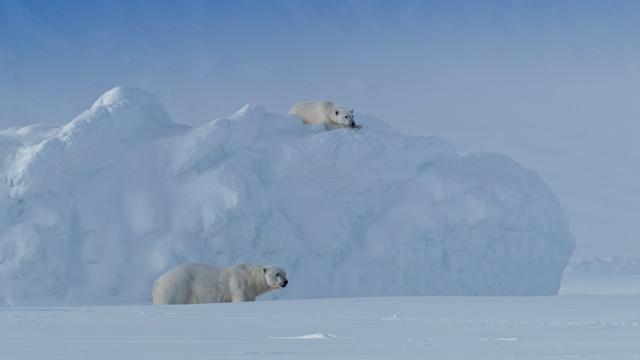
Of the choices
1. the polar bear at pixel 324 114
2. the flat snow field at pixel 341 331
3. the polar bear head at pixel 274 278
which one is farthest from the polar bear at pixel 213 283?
the polar bear at pixel 324 114

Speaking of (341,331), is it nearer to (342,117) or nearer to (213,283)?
(213,283)

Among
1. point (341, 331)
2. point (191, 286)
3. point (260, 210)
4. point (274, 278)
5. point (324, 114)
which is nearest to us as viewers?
point (341, 331)

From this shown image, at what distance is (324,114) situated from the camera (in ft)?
76.5

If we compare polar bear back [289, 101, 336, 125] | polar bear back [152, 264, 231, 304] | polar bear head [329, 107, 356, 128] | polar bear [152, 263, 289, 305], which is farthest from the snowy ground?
polar bear back [289, 101, 336, 125]

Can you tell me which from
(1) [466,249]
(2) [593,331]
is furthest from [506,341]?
(1) [466,249]

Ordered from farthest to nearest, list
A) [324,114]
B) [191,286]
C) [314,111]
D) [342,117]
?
1. [314,111]
2. [324,114]
3. [342,117]
4. [191,286]

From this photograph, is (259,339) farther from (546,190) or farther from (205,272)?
(546,190)

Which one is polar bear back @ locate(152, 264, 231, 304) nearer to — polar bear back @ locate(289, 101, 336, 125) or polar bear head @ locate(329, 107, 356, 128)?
polar bear head @ locate(329, 107, 356, 128)

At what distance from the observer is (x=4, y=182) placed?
19.9 meters

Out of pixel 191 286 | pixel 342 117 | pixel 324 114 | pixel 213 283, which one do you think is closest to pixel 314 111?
pixel 324 114

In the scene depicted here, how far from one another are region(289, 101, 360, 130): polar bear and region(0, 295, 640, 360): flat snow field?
9214 mm

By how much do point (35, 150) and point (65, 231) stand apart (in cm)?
163

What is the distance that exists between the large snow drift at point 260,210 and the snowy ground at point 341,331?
6.30 m

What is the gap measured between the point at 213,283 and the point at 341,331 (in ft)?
27.4
